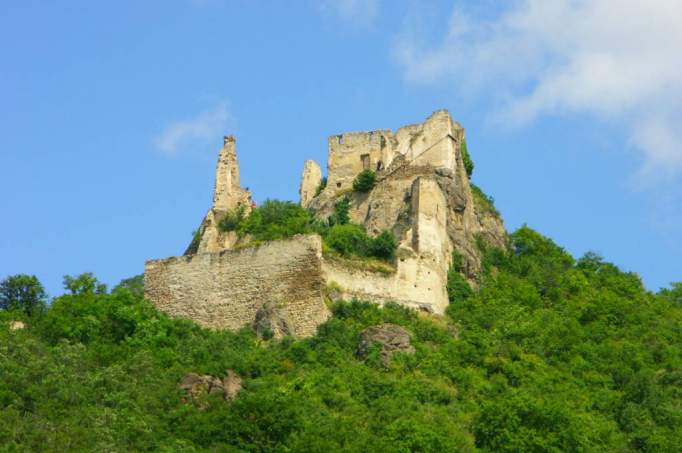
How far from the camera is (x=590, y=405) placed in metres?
43.4

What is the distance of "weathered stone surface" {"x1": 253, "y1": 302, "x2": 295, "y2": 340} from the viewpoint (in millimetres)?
47062

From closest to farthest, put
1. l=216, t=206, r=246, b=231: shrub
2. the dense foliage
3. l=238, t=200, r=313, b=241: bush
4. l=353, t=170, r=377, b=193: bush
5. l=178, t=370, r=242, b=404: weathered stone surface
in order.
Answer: the dense foliage → l=178, t=370, r=242, b=404: weathered stone surface → l=238, t=200, r=313, b=241: bush → l=216, t=206, r=246, b=231: shrub → l=353, t=170, r=377, b=193: bush

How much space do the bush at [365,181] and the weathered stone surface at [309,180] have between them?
2.91 metres

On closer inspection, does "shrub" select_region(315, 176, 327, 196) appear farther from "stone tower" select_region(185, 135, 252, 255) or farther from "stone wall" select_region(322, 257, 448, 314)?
"stone wall" select_region(322, 257, 448, 314)

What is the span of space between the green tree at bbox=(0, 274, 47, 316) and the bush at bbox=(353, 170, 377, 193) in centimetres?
1227

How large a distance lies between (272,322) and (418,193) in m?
8.21

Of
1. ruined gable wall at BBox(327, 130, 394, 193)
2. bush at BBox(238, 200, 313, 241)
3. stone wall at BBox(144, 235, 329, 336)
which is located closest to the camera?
stone wall at BBox(144, 235, 329, 336)

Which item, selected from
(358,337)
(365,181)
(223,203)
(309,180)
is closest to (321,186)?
(309,180)

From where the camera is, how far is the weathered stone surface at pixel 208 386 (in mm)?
41625

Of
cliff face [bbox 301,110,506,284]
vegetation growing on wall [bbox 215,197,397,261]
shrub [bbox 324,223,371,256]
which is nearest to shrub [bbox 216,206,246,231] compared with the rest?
vegetation growing on wall [bbox 215,197,397,261]

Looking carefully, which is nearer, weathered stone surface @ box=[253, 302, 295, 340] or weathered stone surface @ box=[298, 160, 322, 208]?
weathered stone surface @ box=[253, 302, 295, 340]

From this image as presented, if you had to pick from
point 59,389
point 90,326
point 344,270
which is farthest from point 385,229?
point 59,389

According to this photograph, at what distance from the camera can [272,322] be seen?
155 ft

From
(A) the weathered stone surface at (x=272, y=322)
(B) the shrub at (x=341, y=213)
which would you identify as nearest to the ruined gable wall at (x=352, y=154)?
(B) the shrub at (x=341, y=213)
